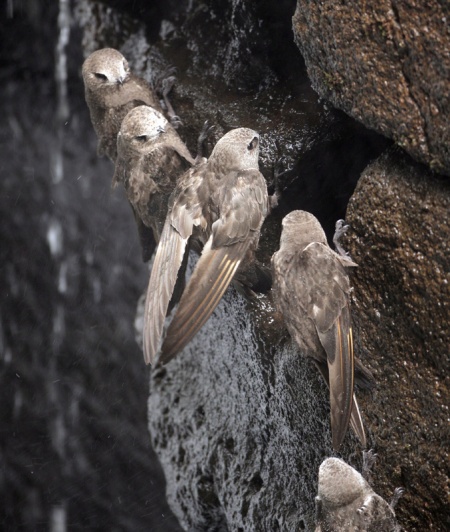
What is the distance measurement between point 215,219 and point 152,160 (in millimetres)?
748

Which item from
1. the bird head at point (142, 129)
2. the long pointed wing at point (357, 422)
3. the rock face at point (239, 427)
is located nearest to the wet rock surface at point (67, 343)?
the rock face at point (239, 427)

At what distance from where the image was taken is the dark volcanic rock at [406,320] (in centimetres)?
370

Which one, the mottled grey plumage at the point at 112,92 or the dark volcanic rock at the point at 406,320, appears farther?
the mottled grey plumage at the point at 112,92

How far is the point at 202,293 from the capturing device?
402 cm

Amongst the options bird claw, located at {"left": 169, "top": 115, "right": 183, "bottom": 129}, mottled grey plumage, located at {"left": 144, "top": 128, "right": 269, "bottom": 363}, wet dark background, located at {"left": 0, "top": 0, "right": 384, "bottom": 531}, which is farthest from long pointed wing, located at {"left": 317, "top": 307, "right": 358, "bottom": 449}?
→ wet dark background, located at {"left": 0, "top": 0, "right": 384, "bottom": 531}

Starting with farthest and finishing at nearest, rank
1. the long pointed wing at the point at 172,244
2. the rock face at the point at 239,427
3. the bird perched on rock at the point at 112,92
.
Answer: the bird perched on rock at the point at 112,92
the rock face at the point at 239,427
the long pointed wing at the point at 172,244

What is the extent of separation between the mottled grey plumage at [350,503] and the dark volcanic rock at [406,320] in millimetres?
203

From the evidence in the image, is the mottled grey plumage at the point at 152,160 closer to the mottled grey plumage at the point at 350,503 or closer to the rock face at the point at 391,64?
the rock face at the point at 391,64

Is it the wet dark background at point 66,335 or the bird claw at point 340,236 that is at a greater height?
the bird claw at point 340,236

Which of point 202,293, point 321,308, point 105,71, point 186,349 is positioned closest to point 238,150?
point 202,293

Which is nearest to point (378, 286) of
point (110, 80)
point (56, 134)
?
point (110, 80)

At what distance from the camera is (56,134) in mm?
7582

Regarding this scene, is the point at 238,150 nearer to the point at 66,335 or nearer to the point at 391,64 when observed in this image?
the point at 391,64

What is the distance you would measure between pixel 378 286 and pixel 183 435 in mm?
2886
